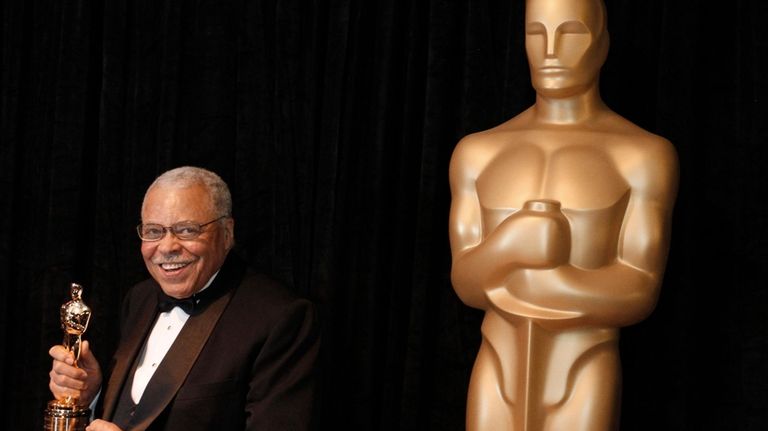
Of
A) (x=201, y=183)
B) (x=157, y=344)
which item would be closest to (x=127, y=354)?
(x=157, y=344)

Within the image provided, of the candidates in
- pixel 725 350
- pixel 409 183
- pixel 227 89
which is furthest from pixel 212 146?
pixel 725 350

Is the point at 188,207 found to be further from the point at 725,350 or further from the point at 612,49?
the point at 725,350

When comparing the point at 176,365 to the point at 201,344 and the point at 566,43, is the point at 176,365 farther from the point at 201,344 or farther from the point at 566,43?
the point at 566,43

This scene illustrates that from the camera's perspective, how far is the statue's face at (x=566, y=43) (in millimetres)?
2576

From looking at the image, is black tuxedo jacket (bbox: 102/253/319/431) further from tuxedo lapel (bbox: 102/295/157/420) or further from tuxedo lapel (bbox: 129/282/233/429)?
tuxedo lapel (bbox: 102/295/157/420)

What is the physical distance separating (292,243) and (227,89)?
1.88ft

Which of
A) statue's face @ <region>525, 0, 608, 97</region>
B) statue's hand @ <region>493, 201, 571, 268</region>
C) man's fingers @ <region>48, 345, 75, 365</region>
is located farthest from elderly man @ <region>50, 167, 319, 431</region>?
statue's face @ <region>525, 0, 608, 97</region>

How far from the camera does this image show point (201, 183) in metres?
2.73

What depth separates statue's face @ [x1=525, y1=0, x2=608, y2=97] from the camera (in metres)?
2.58

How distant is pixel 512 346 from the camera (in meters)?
2.55

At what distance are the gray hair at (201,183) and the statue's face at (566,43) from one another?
0.84m

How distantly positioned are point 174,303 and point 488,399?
82cm

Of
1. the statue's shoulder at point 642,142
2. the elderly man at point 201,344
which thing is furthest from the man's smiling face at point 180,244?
the statue's shoulder at point 642,142

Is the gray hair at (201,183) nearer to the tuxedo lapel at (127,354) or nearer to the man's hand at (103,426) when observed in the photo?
the tuxedo lapel at (127,354)
